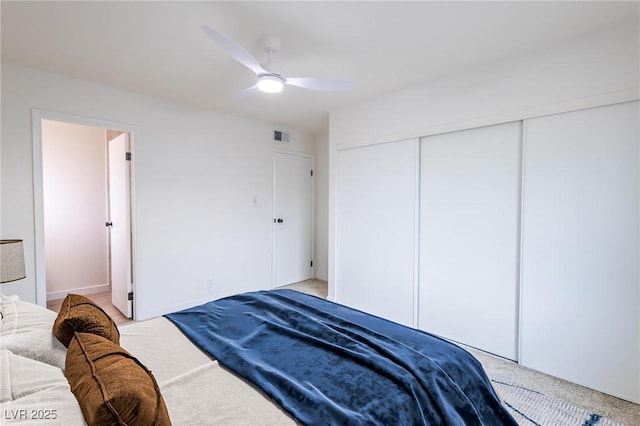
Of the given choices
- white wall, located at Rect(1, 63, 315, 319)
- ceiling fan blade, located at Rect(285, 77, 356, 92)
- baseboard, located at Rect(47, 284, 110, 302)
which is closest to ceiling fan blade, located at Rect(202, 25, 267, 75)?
ceiling fan blade, located at Rect(285, 77, 356, 92)

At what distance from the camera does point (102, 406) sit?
2.52 ft

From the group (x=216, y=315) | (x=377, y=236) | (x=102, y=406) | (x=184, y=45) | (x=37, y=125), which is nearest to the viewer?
(x=102, y=406)

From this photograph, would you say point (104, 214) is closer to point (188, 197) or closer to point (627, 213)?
point (188, 197)

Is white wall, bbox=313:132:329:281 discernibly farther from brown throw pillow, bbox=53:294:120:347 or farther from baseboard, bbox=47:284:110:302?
brown throw pillow, bbox=53:294:120:347

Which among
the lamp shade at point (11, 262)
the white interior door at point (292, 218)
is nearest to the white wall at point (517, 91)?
the white interior door at point (292, 218)

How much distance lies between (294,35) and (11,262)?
246 centimetres

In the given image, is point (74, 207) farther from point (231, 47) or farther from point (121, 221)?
point (231, 47)

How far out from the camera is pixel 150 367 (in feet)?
4.44

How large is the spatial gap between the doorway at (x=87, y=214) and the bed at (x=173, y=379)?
2.07 m

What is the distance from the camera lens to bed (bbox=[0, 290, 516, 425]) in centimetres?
82

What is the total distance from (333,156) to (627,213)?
270cm

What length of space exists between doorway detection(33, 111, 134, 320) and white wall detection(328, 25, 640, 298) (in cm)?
281

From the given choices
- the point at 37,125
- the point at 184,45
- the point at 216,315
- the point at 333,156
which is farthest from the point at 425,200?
the point at 37,125

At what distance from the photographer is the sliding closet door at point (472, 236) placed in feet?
8.30
